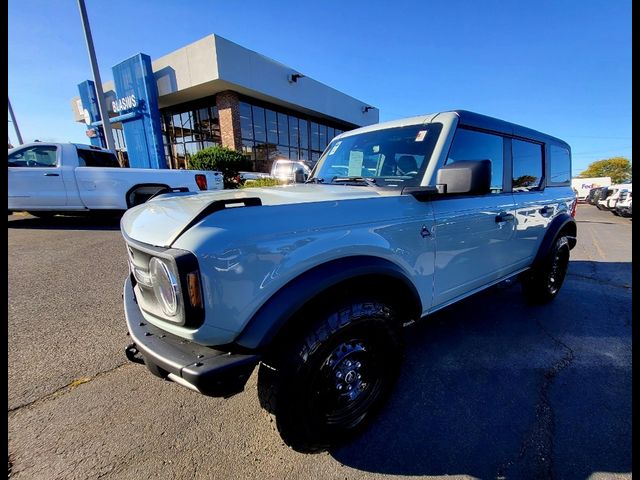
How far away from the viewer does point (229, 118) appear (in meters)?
17.1

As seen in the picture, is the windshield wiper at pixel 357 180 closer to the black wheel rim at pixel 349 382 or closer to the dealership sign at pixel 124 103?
the black wheel rim at pixel 349 382

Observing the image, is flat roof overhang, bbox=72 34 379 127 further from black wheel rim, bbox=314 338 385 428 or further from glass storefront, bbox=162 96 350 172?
black wheel rim, bbox=314 338 385 428

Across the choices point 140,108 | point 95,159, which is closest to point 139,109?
point 140,108

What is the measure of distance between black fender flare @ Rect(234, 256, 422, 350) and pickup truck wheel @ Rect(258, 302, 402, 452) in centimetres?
18

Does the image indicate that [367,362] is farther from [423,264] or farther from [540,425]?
[540,425]

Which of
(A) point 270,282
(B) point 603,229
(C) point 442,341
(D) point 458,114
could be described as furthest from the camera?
(B) point 603,229

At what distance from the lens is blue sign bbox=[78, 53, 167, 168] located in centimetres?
1638

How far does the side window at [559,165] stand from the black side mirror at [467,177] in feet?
7.70

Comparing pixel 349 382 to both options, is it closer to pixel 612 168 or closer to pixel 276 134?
pixel 276 134

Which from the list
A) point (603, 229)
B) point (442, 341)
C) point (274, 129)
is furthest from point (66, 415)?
point (274, 129)

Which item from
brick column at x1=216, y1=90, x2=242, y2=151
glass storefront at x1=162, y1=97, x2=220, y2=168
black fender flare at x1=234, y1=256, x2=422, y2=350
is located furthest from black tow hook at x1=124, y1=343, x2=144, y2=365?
glass storefront at x1=162, y1=97, x2=220, y2=168

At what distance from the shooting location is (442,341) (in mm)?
2941

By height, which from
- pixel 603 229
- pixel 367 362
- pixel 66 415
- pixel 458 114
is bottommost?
pixel 603 229

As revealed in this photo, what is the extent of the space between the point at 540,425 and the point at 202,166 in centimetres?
1596
